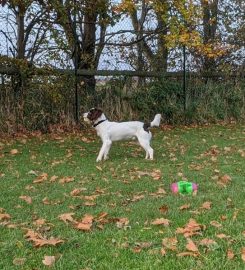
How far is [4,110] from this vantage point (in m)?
14.0

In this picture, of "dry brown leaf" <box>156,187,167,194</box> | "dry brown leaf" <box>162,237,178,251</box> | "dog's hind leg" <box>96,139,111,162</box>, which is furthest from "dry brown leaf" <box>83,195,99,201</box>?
"dog's hind leg" <box>96,139,111,162</box>

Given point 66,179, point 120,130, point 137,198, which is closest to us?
point 137,198

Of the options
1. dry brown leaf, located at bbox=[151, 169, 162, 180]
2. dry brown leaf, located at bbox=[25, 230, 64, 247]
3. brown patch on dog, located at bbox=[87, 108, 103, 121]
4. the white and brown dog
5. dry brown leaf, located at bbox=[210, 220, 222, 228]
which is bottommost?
dry brown leaf, located at bbox=[151, 169, 162, 180]

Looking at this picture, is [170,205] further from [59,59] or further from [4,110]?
[59,59]

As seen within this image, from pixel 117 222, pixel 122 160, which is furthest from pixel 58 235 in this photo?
pixel 122 160

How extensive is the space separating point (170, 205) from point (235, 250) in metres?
1.67

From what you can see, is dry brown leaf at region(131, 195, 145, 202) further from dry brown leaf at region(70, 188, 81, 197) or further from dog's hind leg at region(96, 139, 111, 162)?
dog's hind leg at region(96, 139, 111, 162)

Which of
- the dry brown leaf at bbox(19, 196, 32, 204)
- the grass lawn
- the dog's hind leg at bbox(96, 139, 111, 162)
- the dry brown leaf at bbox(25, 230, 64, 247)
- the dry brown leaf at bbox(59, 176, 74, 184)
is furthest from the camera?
the dog's hind leg at bbox(96, 139, 111, 162)

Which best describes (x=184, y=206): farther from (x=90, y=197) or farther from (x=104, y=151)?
(x=104, y=151)

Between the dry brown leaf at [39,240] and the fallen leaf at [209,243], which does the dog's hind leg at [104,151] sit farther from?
the fallen leaf at [209,243]

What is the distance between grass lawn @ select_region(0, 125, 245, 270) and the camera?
3924 millimetres

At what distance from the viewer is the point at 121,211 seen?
17.8 ft

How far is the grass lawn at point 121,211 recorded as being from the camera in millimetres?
3924

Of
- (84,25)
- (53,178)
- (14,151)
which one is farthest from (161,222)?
(84,25)
